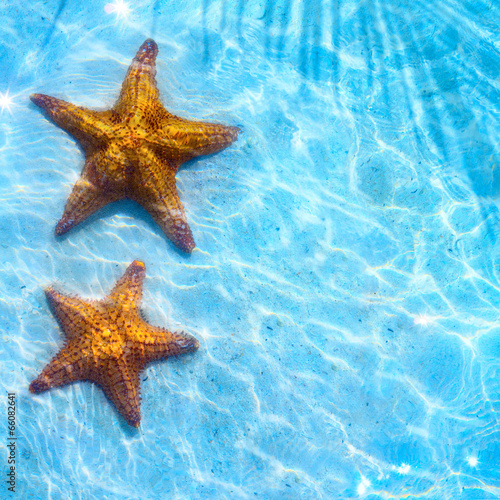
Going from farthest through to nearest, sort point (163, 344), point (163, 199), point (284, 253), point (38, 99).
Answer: point (284, 253), point (38, 99), point (163, 199), point (163, 344)

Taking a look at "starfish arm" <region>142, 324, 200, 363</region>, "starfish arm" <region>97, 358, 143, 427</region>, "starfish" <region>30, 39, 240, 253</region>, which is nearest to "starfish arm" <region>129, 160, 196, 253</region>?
"starfish" <region>30, 39, 240, 253</region>

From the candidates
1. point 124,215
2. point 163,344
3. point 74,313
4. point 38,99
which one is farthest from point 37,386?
point 38,99

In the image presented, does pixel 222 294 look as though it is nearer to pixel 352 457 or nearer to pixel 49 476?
pixel 352 457

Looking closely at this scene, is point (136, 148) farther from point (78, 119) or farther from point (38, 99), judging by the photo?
point (38, 99)

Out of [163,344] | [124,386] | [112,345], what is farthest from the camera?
[163,344]

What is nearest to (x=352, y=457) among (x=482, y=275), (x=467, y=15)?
(x=482, y=275)

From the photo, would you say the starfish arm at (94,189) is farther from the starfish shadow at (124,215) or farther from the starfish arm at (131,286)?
the starfish arm at (131,286)

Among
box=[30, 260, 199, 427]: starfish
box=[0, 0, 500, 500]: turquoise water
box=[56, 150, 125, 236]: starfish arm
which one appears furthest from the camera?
box=[0, 0, 500, 500]: turquoise water

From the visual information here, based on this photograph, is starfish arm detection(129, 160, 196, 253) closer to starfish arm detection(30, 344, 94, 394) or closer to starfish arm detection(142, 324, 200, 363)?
starfish arm detection(142, 324, 200, 363)

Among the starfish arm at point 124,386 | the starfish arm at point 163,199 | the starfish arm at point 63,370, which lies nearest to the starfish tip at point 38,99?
the starfish arm at point 163,199
